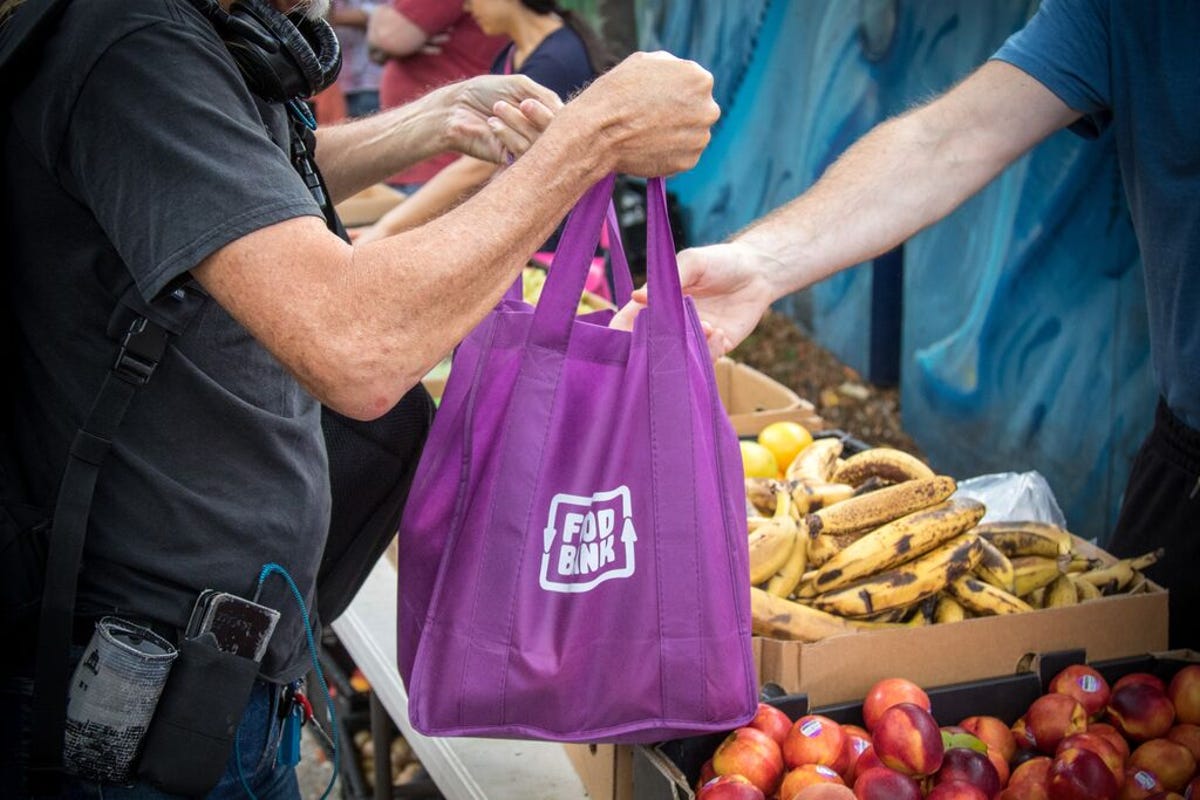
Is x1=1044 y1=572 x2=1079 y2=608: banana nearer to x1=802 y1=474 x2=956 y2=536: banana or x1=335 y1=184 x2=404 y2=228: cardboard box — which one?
x1=802 y1=474 x2=956 y2=536: banana

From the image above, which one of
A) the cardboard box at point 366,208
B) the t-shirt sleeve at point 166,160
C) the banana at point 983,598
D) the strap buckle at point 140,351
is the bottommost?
the cardboard box at point 366,208

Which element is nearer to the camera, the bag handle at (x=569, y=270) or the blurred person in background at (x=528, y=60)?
the bag handle at (x=569, y=270)

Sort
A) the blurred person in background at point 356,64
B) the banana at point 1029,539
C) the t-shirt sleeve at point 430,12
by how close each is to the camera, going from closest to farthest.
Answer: the banana at point 1029,539
the t-shirt sleeve at point 430,12
the blurred person in background at point 356,64

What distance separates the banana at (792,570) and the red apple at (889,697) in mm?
336

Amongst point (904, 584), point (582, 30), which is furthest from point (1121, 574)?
point (582, 30)

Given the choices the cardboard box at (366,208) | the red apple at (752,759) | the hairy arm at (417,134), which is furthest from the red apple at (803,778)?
the cardboard box at (366,208)

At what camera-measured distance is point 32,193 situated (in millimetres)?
1461

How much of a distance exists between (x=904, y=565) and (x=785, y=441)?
79cm

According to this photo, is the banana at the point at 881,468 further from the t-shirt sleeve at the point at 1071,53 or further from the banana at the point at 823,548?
the t-shirt sleeve at the point at 1071,53

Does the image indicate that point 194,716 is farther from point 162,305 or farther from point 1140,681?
point 1140,681

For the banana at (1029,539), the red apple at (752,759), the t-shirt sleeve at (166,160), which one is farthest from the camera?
the banana at (1029,539)

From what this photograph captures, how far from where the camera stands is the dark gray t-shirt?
1359 mm

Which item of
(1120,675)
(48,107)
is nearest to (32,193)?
(48,107)

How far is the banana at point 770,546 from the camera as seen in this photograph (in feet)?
7.35
